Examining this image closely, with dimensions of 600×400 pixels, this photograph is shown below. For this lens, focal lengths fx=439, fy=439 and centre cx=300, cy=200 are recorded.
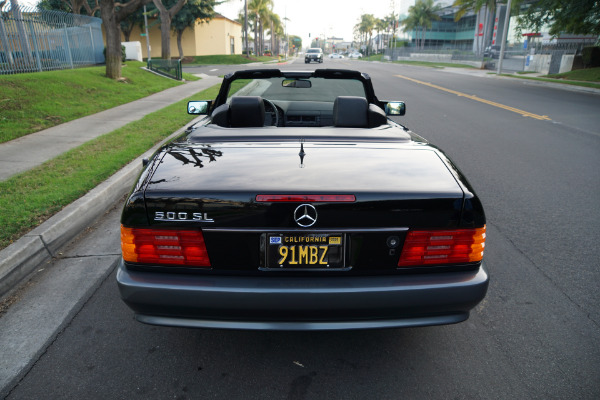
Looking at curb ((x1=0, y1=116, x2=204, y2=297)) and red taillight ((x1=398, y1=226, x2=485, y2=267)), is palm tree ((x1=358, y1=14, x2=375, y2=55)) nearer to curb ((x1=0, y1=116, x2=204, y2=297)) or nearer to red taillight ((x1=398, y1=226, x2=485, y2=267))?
curb ((x1=0, y1=116, x2=204, y2=297))

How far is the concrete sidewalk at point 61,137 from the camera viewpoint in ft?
20.7

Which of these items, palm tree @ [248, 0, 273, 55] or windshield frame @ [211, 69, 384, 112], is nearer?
windshield frame @ [211, 69, 384, 112]

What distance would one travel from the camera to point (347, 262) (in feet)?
6.89

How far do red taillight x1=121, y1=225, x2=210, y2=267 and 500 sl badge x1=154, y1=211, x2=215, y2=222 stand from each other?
65 millimetres

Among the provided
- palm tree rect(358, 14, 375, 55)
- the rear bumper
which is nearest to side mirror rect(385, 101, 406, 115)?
the rear bumper

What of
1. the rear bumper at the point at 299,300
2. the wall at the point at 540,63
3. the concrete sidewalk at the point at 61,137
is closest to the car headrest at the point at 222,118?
the rear bumper at the point at 299,300

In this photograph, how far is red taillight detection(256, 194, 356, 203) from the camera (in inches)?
78.7

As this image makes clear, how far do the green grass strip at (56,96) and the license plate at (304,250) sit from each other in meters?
7.69

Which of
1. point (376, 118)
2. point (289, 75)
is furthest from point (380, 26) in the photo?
point (376, 118)

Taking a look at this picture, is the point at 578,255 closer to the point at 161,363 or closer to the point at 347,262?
the point at 347,262

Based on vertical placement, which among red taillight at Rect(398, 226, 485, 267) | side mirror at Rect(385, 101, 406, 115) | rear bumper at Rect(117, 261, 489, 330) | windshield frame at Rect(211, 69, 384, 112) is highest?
windshield frame at Rect(211, 69, 384, 112)

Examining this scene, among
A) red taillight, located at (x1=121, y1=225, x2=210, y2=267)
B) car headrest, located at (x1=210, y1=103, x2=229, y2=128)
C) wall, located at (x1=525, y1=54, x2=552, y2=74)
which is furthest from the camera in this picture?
wall, located at (x1=525, y1=54, x2=552, y2=74)

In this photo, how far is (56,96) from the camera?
11.8m

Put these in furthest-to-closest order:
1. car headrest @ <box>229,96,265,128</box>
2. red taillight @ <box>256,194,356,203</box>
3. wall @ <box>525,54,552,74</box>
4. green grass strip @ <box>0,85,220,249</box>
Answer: wall @ <box>525,54,552,74</box> < green grass strip @ <box>0,85,220,249</box> < car headrest @ <box>229,96,265,128</box> < red taillight @ <box>256,194,356,203</box>
